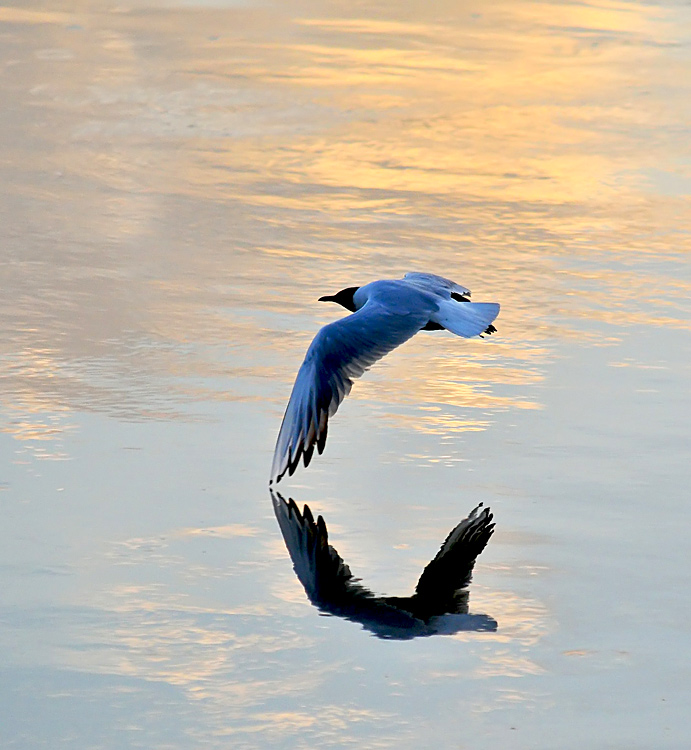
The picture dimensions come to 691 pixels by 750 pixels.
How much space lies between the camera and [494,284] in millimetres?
7133

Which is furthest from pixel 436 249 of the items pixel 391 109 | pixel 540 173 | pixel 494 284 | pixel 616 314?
pixel 391 109

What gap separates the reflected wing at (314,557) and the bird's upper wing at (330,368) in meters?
0.17

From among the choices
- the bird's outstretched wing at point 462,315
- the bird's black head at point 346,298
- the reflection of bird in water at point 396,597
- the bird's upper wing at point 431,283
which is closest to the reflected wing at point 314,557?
the reflection of bird in water at point 396,597

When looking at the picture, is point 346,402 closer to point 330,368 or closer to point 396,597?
point 330,368

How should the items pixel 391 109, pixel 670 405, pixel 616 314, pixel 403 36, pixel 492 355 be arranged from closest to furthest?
pixel 670 405 → pixel 492 355 → pixel 616 314 → pixel 391 109 → pixel 403 36

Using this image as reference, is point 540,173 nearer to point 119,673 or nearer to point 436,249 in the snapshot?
point 436,249

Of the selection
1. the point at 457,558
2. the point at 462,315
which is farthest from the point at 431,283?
the point at 457,558

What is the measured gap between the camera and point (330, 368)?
5062mm

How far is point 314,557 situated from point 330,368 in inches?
33.8

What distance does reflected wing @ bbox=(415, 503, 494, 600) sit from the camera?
420cm

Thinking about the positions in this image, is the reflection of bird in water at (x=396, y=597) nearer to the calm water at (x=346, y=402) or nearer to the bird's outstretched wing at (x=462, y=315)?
the calm water at (x=346, y=402)

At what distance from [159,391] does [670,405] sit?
5.69 feet

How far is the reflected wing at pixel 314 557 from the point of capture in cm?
416

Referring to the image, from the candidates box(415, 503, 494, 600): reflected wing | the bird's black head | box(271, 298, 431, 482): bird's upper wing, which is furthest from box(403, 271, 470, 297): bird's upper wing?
box(415, 503, 494, 600): reflected wing
